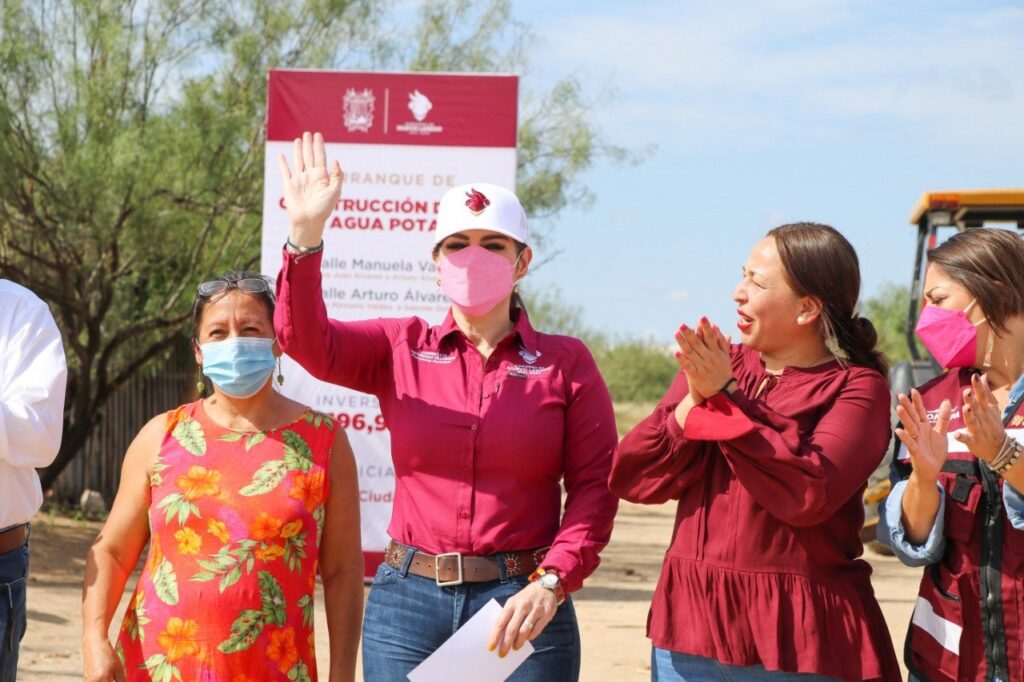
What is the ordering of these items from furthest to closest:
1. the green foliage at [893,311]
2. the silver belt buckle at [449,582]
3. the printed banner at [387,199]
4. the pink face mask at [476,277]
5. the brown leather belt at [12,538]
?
the green foliage at [893,311] → the printed banner at [387,199] → the brown leather belt at [12,538] → the pink face mask at [476,277] → the silver belt buckle at [449,582]

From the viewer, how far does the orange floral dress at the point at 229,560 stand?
3.25m

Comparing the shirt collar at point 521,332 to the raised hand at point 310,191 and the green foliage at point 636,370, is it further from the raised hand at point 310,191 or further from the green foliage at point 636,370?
the green foliage at point 636,370

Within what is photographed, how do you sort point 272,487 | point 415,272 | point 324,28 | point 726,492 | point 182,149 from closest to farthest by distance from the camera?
point 726,492
point 272,487
point 415,272
point 182,149
point 324,28

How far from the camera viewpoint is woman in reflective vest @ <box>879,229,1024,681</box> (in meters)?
3.05

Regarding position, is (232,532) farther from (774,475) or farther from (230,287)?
(774,475)

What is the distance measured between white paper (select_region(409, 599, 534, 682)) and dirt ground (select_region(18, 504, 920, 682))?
4652mm

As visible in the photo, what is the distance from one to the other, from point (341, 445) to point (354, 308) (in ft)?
19.0

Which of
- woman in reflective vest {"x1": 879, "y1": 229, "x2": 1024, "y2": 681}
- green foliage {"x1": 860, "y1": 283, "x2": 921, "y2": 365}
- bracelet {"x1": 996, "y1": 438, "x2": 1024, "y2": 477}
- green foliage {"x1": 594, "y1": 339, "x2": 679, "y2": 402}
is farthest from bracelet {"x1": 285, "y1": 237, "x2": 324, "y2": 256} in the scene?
green foliage {"x1": 594, "y1": 339, "x2": 679, "y2": 402}

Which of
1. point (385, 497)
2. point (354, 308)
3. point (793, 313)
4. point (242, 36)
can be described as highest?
point (242, 36)

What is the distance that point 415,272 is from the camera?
9211 mm

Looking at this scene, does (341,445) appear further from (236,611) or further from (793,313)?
(793,313)

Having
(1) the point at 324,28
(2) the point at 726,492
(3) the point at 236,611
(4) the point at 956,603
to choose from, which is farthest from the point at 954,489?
(1) the point at 324,28

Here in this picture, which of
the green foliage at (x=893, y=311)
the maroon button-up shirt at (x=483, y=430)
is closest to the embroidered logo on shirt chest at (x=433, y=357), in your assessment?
the maroon button-up shirt at (x=483, y=430)

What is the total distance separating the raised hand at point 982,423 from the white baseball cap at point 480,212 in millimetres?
1177
